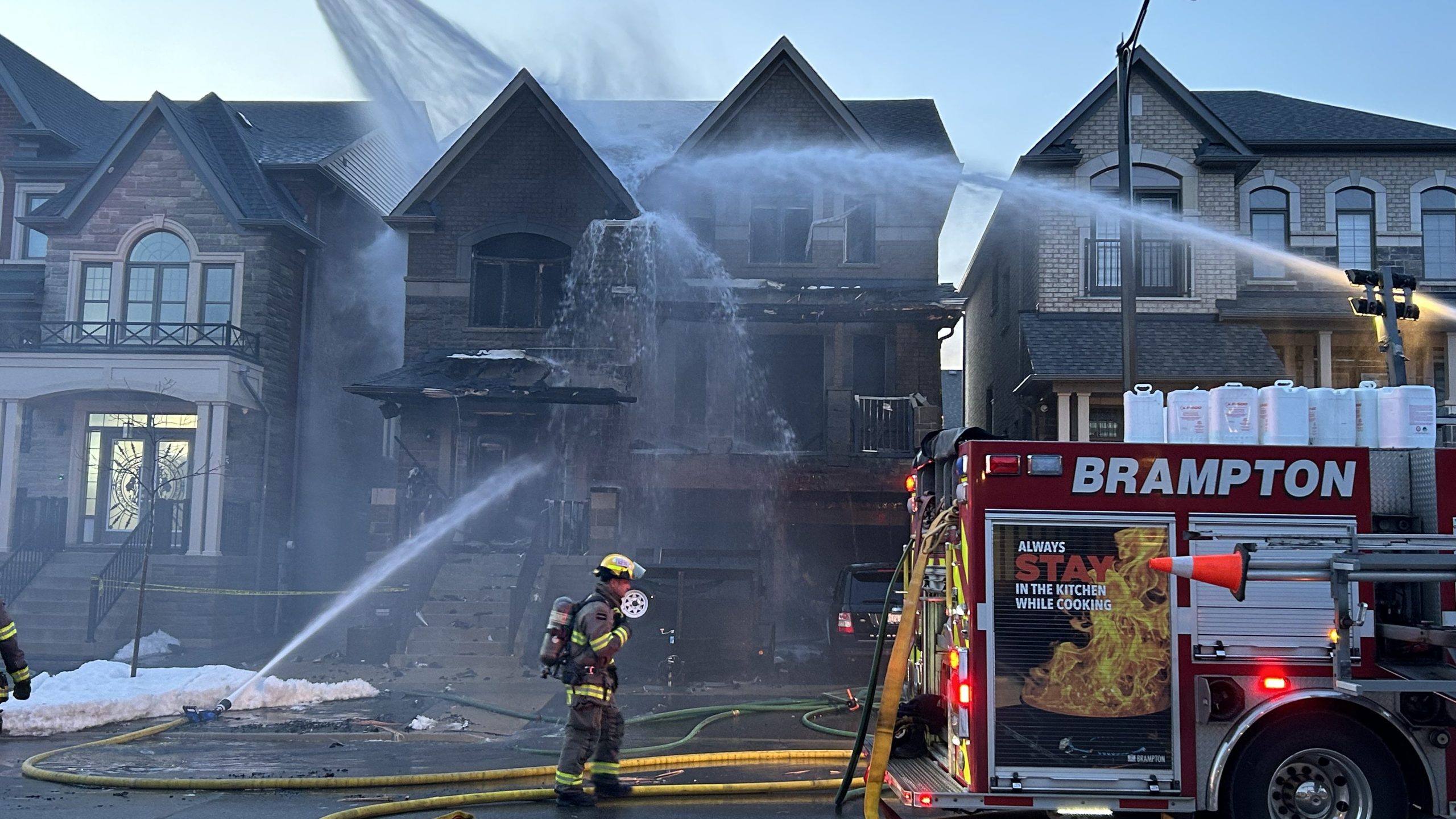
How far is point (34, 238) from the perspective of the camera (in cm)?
2458

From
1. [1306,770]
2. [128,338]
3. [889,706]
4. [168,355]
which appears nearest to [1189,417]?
[1306,770]

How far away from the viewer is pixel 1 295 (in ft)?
76.0

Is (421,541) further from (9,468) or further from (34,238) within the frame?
(34,238)

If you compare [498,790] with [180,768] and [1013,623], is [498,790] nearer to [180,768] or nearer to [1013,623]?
[180,768]

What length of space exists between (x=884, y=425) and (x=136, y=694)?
12636mm

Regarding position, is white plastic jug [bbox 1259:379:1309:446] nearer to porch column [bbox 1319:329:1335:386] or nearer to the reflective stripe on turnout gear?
the reflective stripe on turnout gear

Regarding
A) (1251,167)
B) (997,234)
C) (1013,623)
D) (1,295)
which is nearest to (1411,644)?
(1013,623)

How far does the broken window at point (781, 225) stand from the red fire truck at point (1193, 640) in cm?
1574

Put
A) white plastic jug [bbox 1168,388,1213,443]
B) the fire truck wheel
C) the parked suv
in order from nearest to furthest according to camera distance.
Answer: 1. the fire truck wheel
2. white plastic jug [bbox 1168,388,1213,443]
3. the parked suv

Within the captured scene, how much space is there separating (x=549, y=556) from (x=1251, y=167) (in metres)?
13.1

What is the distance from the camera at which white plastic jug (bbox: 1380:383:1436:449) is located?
6.64 m

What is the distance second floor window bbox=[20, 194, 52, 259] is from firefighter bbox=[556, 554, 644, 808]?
68.7 feet

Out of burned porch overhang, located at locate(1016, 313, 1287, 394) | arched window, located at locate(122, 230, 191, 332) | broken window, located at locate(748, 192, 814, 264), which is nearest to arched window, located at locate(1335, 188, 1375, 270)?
burned porch overhang, located at locate(1016, 313, 1287, 394)

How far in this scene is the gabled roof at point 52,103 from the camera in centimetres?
2444
